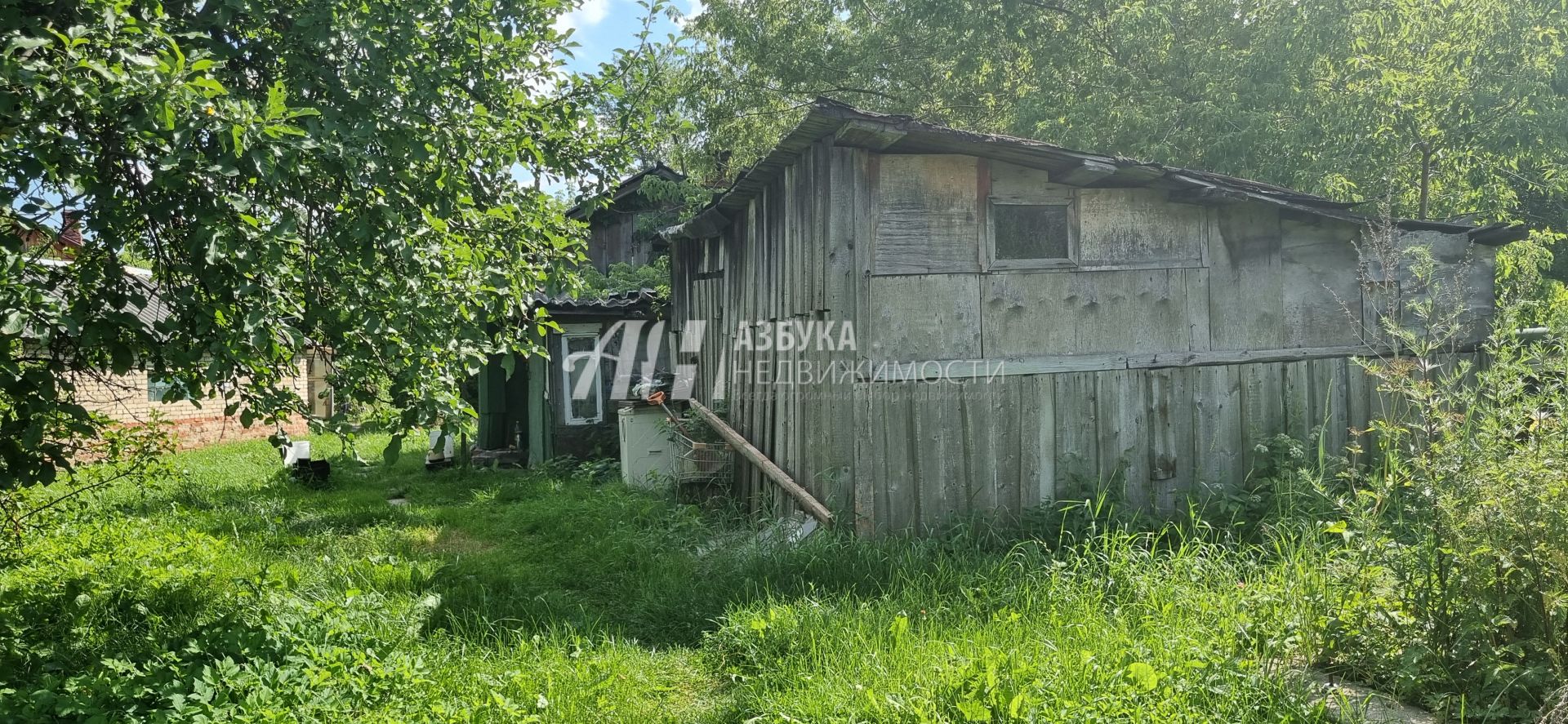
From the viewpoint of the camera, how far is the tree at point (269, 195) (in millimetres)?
3018

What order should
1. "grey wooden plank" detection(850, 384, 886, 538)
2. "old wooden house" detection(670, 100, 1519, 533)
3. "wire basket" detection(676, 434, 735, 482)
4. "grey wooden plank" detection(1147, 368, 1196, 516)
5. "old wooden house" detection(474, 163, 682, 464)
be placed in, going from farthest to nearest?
"old wooden house" detection(474, 163, 682, 464) < "wire basket" detection(676, 434, 735, 482) < "grey wooden plank" detection(1147, 368, 1196, 516) < "old wooden house" detection(670, 100, 1519, 533) < "grey wooden plank" detection(850, 384, 886, 538)

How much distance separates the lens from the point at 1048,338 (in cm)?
630

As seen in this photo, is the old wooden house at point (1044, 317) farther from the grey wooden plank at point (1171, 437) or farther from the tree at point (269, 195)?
the tree at point (269, 195)

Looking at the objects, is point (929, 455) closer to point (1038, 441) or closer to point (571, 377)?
point (1038, 441)

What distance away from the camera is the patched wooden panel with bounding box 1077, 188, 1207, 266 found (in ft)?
21.0

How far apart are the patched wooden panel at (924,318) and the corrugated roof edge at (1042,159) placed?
3.01ft

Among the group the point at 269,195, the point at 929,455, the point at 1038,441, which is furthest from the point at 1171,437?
the point at 269,195

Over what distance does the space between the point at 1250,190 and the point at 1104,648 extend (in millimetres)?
3968

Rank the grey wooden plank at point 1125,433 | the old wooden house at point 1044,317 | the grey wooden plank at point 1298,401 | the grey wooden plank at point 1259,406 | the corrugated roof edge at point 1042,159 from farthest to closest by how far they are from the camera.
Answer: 1. the grey wooden plank at point 1298,401
2. the grey wooden plank at point 1259,406
3. the grey wooden plank at point 1125,433
4. the old wooden house at point 1044,317
5. the corrugated roof edge at point 1042,159

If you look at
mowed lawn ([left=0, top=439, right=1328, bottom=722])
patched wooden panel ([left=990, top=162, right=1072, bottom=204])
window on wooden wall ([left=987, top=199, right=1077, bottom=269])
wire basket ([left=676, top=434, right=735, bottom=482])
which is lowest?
mowed lawn ([left=0, top=439, right=1328, bottom=722])

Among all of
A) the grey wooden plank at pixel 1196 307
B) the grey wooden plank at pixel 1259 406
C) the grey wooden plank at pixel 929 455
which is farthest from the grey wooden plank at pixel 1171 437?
the grey wooden plank at pixel 929 455

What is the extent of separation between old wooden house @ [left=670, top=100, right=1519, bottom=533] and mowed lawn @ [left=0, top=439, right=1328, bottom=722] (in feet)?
2.14

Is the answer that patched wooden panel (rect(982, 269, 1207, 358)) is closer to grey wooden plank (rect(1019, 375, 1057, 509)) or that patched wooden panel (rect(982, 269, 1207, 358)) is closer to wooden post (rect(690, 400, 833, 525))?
grey wooden plank (rect(1019, 375, 1057, 509))

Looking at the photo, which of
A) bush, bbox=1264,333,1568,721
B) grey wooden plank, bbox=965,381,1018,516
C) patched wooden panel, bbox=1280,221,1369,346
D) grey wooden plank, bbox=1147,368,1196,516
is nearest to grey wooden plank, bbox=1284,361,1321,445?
patched wooden panel, bbox=1280,221,1369,346
